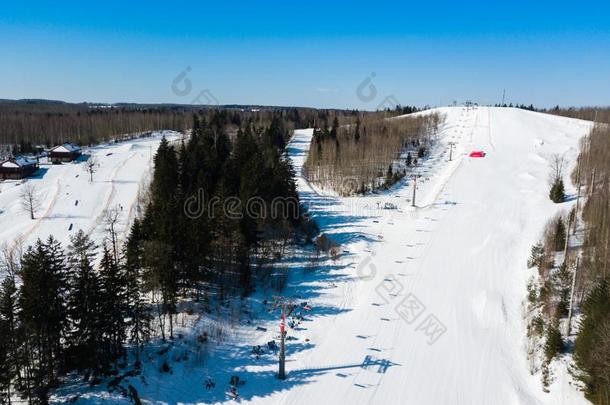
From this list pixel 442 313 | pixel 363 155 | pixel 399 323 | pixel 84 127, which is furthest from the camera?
pixel 84 127

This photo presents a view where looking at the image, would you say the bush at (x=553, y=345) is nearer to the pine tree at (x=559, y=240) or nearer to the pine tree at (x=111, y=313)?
the pine tree at (x=559, y=240)

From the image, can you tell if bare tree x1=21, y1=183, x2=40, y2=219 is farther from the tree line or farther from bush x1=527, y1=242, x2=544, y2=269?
bush x1=527, y1=242, x2=544, y2=269

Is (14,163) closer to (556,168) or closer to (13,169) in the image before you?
(13,169)

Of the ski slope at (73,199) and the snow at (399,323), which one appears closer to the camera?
the snow at (399,323)

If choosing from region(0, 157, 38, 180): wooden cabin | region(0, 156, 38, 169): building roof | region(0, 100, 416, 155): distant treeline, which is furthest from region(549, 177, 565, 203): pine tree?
region(0, 156, 38, 169): building roof

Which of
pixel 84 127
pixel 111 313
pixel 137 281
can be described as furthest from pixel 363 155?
pixel 84 127

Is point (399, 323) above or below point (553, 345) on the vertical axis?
below

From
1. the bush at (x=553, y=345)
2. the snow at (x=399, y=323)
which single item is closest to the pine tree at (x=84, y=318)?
the snow at (x=399, y=323)

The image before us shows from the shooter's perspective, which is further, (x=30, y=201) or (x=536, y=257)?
(x=30, y=201)
